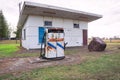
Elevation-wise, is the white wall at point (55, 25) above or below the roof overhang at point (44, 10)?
below

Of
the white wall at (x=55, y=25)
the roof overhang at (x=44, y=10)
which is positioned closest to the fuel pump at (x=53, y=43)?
the roof overhang at (x=44, y=10)

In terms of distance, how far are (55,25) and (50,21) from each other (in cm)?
69

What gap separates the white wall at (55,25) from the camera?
12.2m

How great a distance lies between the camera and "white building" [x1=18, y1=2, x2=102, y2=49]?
1137cm

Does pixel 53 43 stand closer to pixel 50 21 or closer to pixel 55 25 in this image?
pixel 50 21

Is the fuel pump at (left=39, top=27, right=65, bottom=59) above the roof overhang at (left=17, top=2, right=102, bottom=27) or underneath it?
underneath

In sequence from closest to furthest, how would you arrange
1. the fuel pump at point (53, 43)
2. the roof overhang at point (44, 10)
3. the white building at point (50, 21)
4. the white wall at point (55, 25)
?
the fuel pump at point (53, 43)
the roof overhang at point (44, 10)
the white building at point (50, 21)
the white wall at point (55, 25)

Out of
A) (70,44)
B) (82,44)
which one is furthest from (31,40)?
(82,44)

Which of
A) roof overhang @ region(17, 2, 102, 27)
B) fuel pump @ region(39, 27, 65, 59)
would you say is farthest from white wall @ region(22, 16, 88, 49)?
fuel pump @ region(39, 27, 65, 59)

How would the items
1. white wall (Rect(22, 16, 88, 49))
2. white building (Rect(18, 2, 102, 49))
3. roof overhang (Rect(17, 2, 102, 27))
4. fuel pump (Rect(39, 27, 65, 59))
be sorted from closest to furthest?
fuel pump (Rect(39, 27, 65, 59)), roof overhang (Rect(17, 2, 102, 27)), white building (Rect(18, 2, 102, 49)), white wall (Rect(22, 16, 88, 49))

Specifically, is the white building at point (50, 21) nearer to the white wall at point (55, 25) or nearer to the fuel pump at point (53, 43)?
the white wall at point (55, 25)

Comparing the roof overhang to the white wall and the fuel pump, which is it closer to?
the white wall

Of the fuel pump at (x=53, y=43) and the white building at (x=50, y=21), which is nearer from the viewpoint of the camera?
the fuel pump at (x=53, y=43)

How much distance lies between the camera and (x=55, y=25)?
44.3ft
